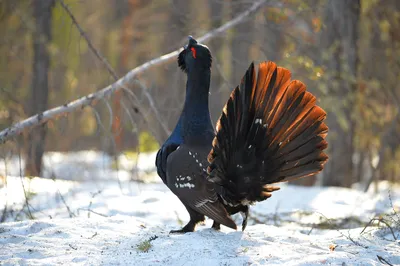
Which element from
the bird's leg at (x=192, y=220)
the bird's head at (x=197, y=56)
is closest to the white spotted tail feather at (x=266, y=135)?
the bird's leg at (x=192, y=220)

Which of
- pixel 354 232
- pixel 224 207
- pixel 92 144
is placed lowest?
pixel 92 144

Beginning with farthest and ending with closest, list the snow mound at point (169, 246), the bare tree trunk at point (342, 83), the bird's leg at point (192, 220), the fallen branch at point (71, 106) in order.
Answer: the bare tree trunk at point (342, 83) < the fallen branch at point (71, 106) < the bird's leg at point (192, 220) < the snow mound at point (169, 246)

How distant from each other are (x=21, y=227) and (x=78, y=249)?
81 centimetres

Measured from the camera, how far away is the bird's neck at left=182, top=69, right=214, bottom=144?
505cm

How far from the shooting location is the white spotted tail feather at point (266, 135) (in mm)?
4137

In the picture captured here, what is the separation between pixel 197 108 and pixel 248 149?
913 mm

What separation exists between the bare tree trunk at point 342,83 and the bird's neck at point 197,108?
15.8 ft

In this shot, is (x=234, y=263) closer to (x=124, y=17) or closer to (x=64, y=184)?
(x=64, y=184)

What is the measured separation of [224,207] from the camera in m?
4.73

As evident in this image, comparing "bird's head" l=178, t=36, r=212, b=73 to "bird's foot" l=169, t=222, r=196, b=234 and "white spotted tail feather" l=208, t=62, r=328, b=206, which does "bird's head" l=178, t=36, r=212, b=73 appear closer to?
"white spotted tail feather" l=208, t=62, r=328, b=206

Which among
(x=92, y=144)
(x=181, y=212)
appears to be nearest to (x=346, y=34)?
(x=181, y=212)

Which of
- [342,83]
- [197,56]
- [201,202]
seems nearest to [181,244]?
[201,202]

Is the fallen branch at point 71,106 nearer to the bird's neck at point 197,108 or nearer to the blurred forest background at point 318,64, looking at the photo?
the blurred forest background at point 318,64

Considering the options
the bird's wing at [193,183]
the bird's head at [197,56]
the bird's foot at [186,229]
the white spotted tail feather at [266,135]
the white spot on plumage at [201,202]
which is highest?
the bird's head at [197,56]
